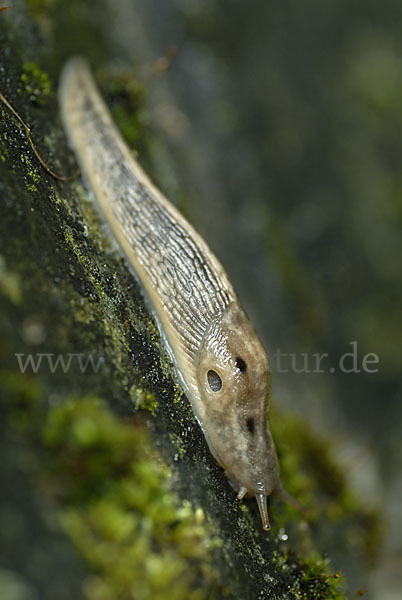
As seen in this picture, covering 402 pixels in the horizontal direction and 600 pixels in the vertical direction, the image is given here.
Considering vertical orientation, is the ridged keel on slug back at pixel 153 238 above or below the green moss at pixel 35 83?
below

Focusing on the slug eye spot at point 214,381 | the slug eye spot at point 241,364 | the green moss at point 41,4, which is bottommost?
the slug eye spot at point 214,381

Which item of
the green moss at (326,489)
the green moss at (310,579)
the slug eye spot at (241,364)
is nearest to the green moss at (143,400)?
the slug eye spot at (241,364)

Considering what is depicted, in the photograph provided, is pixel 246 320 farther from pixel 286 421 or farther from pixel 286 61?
pixel 286 61

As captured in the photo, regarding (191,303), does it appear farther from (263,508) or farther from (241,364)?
(263,508)

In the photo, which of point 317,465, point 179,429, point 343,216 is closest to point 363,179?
point 343,216

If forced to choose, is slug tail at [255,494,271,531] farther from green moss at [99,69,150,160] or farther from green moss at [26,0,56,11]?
green moss at [26,0,56,11]

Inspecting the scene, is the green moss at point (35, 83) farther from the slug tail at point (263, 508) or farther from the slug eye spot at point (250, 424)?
the slug tail at point (263, 508)

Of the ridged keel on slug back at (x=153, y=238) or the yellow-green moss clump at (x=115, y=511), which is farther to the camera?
the ridged keel on slug back at (x=153, y=238)
